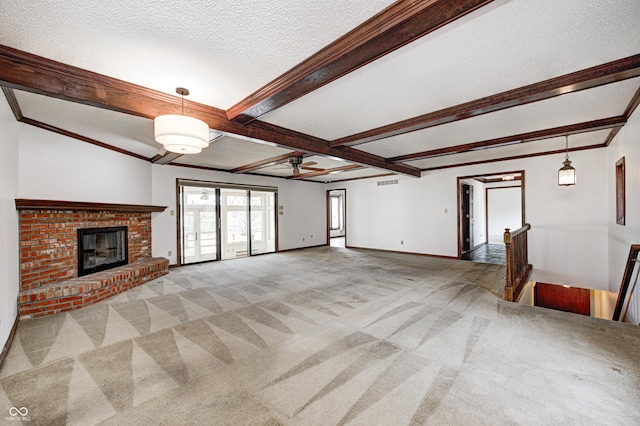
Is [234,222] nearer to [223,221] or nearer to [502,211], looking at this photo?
[223,221]

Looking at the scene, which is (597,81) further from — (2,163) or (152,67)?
(2,163)

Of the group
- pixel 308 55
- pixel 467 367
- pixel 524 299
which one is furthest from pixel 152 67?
pixel 524 299

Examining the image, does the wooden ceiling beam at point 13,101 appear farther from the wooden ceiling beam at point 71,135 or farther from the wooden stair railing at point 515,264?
the wooden stair railing at point 515,264

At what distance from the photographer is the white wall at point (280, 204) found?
6.05 meters

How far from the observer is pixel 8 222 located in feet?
9.09

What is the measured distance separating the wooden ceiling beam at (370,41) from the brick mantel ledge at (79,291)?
3.63 m

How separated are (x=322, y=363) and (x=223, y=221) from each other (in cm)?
559

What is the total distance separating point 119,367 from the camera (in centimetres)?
223

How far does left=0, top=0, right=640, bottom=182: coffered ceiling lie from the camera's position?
1639 millimetres

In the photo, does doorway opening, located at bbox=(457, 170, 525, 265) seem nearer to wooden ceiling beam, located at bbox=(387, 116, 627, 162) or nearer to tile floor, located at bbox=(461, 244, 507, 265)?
tile floor, located at bbox=(461, 244, 507, 265)

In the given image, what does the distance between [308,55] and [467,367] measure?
9.30ft

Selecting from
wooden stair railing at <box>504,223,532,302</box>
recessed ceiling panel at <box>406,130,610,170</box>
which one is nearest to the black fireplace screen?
wooden stair railing at <box>504,223,532,302</box>

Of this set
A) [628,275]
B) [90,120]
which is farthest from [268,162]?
[628,275]

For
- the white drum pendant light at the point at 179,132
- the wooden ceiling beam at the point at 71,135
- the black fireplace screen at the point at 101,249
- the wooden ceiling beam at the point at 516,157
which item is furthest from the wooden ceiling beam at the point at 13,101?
the wooden ceiling beam at the point at 516,157
